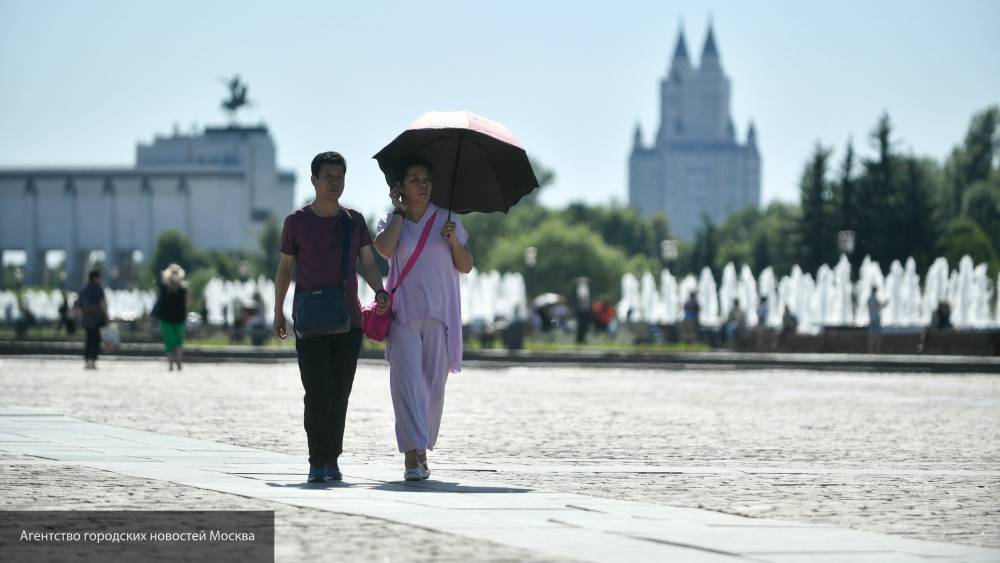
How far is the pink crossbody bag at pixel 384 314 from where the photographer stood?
395 inches

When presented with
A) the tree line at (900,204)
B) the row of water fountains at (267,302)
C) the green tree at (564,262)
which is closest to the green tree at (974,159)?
the tree line at (900,204)

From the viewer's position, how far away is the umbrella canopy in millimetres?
10508

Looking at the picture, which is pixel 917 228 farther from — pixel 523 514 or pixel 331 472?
pixel 523 514

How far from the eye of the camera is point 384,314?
10.1 m

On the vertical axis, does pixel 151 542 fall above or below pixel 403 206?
below

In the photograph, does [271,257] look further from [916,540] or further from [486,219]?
[916,540]

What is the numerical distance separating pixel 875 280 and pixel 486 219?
8980cm

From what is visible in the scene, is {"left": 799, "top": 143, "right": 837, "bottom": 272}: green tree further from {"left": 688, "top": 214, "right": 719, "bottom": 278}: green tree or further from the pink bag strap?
the pink bag strap

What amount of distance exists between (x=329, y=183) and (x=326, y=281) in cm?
53

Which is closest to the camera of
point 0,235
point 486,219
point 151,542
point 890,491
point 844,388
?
point 151,542

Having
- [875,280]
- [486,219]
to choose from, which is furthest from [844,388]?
[486,219]

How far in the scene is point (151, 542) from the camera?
7047mm

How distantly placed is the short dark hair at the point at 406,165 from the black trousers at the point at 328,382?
0.89m

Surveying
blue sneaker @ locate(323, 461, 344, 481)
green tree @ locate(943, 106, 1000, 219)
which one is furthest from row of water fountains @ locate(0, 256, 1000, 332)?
blue sneaker @ locate(323, 461, 344, 481)
